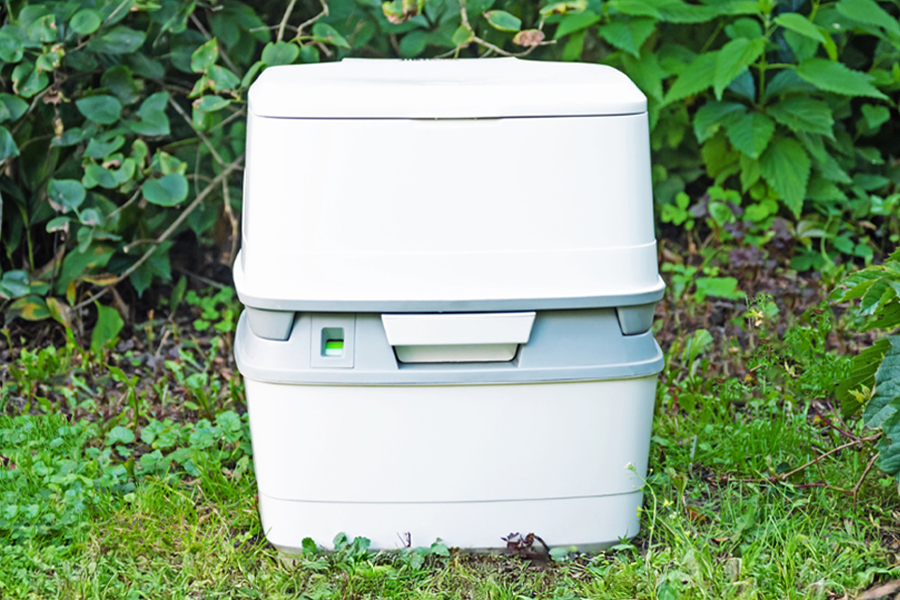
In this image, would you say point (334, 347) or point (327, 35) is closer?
point (334, 347)

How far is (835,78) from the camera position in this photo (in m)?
2.60

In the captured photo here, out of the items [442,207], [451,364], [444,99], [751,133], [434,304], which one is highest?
[444,99]

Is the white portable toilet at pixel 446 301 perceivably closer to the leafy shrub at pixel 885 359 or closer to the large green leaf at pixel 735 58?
the leafy shrub at pixel 885 359

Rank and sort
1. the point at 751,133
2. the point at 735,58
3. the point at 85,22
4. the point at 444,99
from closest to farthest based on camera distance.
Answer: the point at 444,99
the point at 85,22
the point at 735,58
the point at 751,133

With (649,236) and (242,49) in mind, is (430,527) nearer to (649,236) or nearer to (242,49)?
(649,236)

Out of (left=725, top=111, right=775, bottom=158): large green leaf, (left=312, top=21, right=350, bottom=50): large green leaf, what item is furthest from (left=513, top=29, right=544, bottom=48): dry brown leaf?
(left=725, top=111, right=775, bottom=158): large green leaf

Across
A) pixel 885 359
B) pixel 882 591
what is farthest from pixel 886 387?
pixel 882 591

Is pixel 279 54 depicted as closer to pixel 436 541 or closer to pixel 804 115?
pixel 436 541

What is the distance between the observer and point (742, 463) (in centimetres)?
185

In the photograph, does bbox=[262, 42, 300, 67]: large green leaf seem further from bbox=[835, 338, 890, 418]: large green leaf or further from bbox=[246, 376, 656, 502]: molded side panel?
bbox=[835, 338, 890, 418]: large green leaf

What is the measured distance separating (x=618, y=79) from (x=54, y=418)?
155cm

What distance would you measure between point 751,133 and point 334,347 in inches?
68.9

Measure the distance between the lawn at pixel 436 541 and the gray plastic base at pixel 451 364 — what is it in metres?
0.33

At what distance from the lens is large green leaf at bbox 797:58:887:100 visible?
8.44ft
